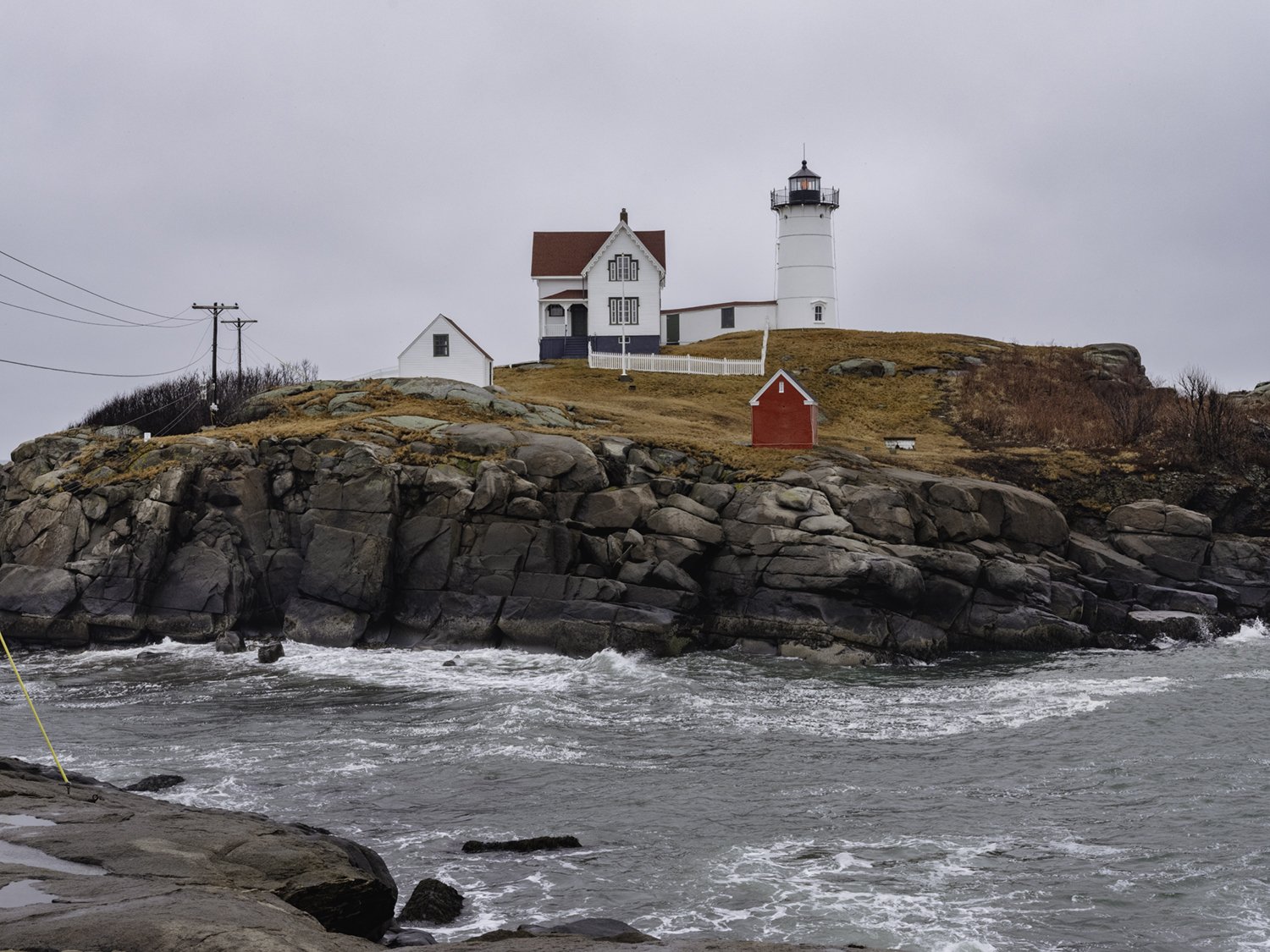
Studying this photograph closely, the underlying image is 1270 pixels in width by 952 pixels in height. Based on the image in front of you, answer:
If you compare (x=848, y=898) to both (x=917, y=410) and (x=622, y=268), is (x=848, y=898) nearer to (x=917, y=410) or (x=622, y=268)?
(x=917, y=410)

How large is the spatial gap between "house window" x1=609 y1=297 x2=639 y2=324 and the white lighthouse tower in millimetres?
11380

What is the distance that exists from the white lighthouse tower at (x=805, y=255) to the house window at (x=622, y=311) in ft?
37.3

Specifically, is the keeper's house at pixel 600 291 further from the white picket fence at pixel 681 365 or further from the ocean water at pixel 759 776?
the ocean water at pixel 759 776

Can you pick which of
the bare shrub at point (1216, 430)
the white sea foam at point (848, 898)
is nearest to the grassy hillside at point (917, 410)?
the bare shrub at point (1216, 430)

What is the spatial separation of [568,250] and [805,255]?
14.9 metres

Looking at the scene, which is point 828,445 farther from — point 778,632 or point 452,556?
point 452,556

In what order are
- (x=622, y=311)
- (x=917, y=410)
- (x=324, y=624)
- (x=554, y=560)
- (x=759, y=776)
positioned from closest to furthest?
1. (x=759, y=776)
2. (x=324, y=624)
3. (x=554, y=560)
4. (x=917, y=410)
5. (x=622, y=311)

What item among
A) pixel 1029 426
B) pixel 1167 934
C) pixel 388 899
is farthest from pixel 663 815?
pixel 1029 426

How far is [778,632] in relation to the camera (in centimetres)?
3212

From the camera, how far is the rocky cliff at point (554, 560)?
106 feet

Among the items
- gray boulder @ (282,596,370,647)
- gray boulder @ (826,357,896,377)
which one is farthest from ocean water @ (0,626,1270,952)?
gray boulder @ (826,357,896,377)

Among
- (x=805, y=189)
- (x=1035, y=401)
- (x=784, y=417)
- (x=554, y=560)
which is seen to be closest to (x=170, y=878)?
(x=554, y=560)

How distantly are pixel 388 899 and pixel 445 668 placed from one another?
17505 millimetres

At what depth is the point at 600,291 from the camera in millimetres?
65875
